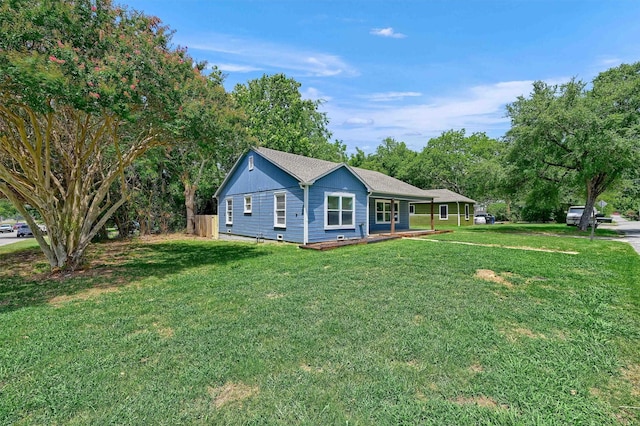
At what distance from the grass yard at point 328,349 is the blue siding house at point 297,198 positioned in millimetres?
6138

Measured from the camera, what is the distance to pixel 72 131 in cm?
924

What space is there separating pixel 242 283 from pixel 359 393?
14.3 ft

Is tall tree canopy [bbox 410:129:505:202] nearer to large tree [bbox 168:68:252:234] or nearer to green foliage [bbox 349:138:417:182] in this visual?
green foliage [bbox 349:138:417:182]

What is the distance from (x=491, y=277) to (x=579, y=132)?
14001 mm

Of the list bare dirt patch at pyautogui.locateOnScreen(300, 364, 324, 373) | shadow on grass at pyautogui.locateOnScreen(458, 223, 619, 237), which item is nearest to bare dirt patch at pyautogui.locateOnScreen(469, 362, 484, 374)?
bare dirt patch at pyautogui.locateOnScreen(300, 364, 324, 373)

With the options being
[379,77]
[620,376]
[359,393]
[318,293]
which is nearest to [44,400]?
[359,393]

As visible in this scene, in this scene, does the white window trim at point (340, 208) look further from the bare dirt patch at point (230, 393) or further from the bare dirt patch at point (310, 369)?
the bare dirt patch at point (230, 393)

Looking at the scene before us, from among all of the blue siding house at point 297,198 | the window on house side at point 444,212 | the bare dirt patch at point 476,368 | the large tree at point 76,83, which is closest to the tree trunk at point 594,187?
the blue siding house at point 297,198

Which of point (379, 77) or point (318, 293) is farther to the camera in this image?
point (379, 77)

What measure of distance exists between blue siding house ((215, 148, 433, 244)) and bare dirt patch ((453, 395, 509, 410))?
33.3 ft

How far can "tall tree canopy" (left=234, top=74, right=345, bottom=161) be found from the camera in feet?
86.7

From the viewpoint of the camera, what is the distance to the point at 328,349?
347 cm

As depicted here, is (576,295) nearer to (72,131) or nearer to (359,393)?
(359,393)

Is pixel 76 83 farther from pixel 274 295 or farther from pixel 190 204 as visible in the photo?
pixel 190 204
